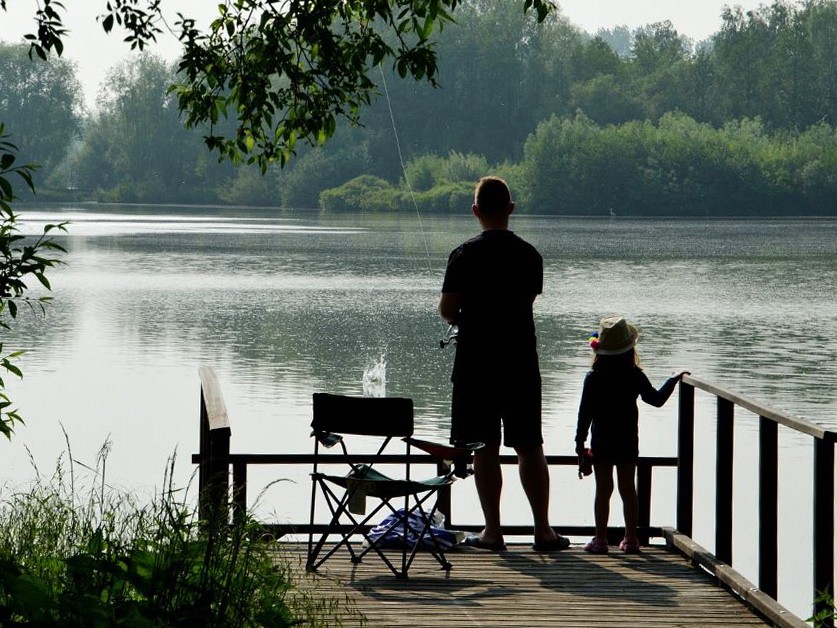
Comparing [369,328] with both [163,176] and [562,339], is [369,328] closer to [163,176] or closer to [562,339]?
[562,339]

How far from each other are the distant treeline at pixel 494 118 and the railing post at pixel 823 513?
3213 inches

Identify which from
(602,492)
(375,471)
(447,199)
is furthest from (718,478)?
(447,199)

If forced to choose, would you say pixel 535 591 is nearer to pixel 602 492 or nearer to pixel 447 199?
pixel 602 492

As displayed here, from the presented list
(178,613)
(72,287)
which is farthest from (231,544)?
(72,287)

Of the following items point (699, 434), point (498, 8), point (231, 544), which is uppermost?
point (498, 8)

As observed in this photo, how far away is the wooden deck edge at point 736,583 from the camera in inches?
194

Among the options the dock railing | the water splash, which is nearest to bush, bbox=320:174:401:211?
the water splash

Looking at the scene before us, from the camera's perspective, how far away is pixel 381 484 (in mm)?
5469

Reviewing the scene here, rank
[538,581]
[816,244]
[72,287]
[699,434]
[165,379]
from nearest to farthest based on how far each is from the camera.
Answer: [538,581] < [699,434] < [165,379] < [72,287] < [816,244]

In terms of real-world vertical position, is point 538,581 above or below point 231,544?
below

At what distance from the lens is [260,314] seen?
24031 mm

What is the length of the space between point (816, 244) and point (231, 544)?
47.8 m

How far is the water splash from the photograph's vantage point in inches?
615

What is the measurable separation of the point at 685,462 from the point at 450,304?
1355 millimetres
